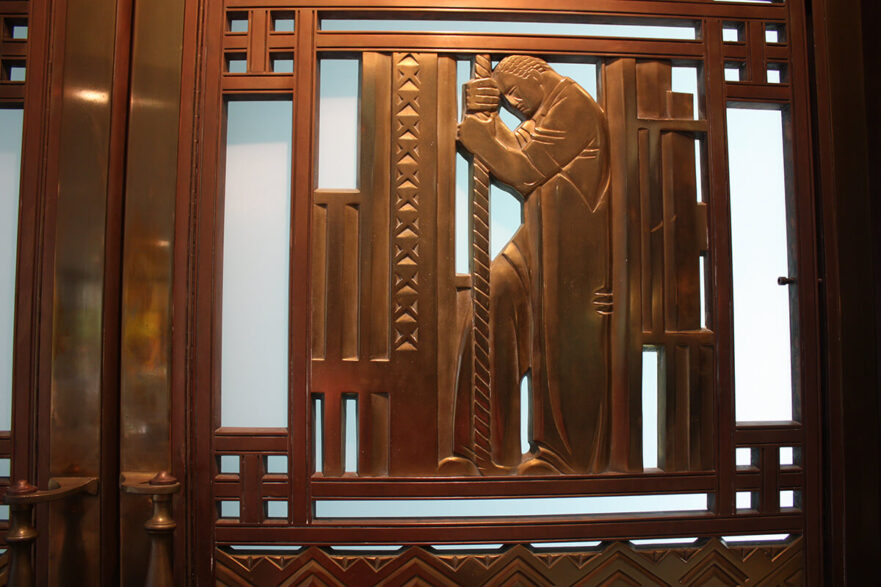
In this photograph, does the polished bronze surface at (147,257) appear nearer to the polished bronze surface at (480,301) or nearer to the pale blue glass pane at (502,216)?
the polished bronze surface at (480,301)

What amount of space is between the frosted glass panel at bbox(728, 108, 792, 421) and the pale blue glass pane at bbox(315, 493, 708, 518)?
0.89ft

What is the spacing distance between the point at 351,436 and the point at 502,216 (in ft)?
1.85

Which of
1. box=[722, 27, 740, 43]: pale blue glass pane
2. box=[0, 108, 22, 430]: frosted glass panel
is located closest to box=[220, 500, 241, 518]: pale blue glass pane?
box=[0, 108, 22, 430]: frosted glass panel

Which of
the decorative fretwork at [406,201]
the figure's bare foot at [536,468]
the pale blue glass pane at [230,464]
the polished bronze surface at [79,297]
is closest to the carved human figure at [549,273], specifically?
the figure's bare foot at [536,468]

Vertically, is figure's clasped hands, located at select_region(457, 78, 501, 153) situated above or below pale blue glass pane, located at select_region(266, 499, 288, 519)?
above

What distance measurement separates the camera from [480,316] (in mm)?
1103

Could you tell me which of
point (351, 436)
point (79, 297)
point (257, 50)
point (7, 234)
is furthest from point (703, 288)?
point (7, 234)

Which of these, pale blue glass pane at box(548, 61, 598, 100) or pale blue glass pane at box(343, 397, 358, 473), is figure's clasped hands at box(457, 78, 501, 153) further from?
pale blue glass pane at box(343, 397, 358, 473)

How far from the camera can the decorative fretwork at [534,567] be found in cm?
108

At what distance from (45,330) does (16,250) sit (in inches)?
7.3

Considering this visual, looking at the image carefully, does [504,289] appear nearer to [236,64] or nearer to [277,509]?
[277,509]

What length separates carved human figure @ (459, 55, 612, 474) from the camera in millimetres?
1105

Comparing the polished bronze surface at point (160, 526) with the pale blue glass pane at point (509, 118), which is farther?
the pale blue glass pane at point (509, 118)

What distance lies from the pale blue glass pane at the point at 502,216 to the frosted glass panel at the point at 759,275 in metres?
0.48
